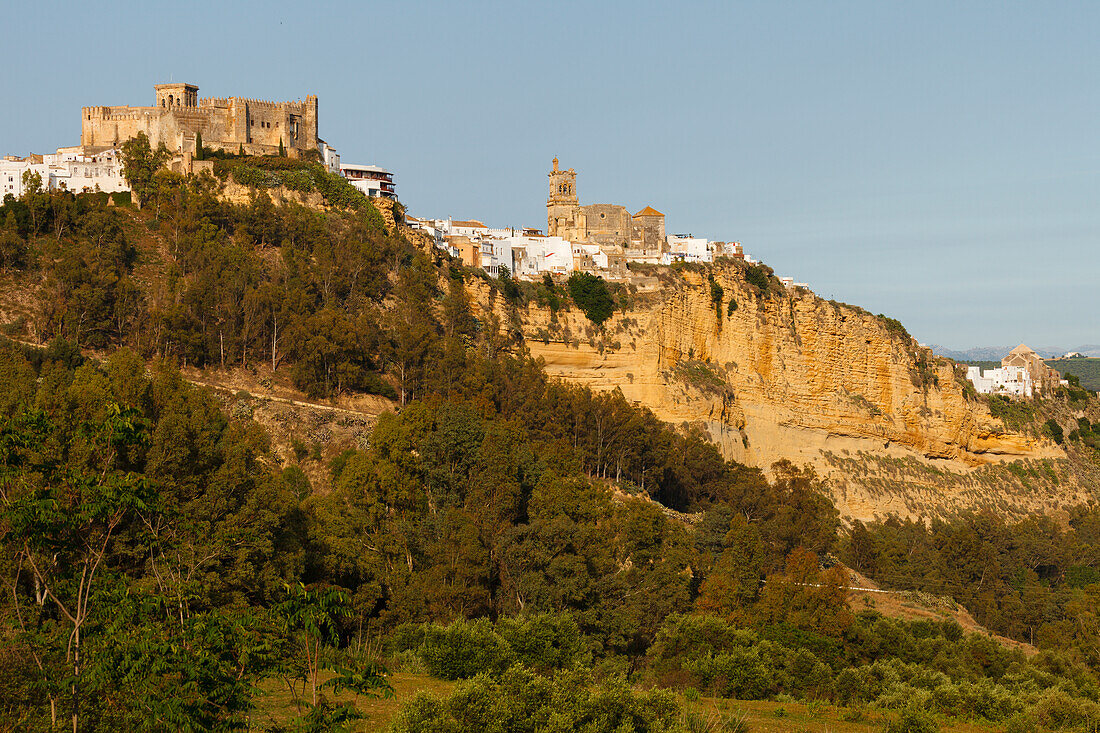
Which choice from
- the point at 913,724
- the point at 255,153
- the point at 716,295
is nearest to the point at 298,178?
the point at 255,153

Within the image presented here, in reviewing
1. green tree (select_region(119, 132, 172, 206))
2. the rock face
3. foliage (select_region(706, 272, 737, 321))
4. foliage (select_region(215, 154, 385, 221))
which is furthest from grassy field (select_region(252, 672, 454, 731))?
foliage (select_region(706, 272, 737, 321))

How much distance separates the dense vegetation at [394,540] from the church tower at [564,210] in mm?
15232

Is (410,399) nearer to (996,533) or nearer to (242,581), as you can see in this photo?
(242,581)

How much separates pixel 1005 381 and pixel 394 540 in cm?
7525

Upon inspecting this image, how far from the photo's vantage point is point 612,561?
30.5 meters

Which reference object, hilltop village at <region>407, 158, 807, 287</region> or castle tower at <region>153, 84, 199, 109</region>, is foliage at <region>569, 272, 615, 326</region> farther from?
castle tower at <region>153, 84, 199, 109</region>

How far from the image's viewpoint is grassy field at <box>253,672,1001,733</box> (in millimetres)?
16734

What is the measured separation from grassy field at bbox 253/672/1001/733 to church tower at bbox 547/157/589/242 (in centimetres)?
5255

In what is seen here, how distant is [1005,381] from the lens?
301ft

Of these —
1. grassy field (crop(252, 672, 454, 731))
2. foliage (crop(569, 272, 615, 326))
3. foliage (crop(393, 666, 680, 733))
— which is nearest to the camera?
foliage (crop(393, 666, 680, 733))

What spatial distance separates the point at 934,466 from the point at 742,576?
37648 mm

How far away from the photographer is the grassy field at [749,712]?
16.7 metres

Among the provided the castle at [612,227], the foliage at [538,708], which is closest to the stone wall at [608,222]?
the castle at [612,227]

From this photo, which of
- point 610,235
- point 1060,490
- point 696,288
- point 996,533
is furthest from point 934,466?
point 610,235
